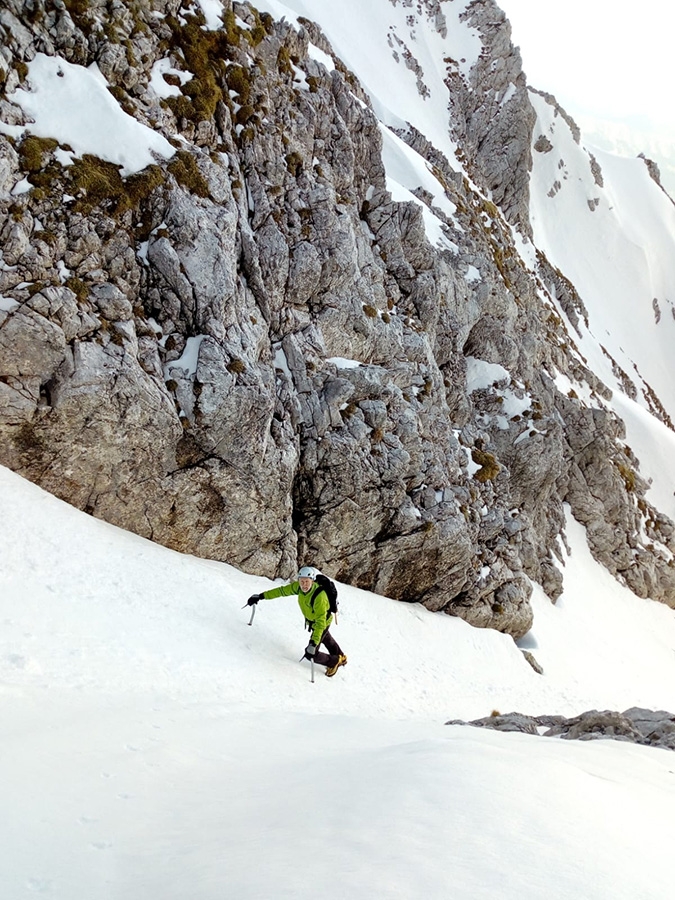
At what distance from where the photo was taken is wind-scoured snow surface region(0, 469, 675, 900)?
4156mm

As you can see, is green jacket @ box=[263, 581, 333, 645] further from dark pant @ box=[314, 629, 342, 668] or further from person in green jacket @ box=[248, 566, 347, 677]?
dark pant @ box=[314, 629, 342, 668]

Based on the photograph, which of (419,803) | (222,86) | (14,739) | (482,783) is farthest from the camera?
(222,86)

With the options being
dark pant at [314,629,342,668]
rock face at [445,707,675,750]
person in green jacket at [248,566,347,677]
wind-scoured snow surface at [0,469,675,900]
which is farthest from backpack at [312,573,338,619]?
rock face at [445,707,675,750]

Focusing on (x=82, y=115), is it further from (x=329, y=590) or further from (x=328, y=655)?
(x=328, y=655)

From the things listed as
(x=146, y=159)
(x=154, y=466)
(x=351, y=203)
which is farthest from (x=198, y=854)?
(x=351, y=203)

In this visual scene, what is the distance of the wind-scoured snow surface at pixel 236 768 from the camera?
164 inches

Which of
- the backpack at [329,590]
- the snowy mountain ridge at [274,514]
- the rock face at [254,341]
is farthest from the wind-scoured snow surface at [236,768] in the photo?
the rock face at [254,341]

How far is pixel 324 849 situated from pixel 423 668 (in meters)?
16.7

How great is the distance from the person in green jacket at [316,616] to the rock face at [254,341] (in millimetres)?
5948

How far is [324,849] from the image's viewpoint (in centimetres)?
437

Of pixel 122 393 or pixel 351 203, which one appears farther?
pixel 351 203

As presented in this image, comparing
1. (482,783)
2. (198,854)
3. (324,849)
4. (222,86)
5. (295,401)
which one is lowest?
(198,854)

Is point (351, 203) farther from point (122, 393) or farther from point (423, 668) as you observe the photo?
point (423, 668)

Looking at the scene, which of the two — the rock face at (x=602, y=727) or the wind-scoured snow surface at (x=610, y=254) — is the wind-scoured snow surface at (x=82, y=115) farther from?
the wind-scoured snow surface at (x=610, y=254)
